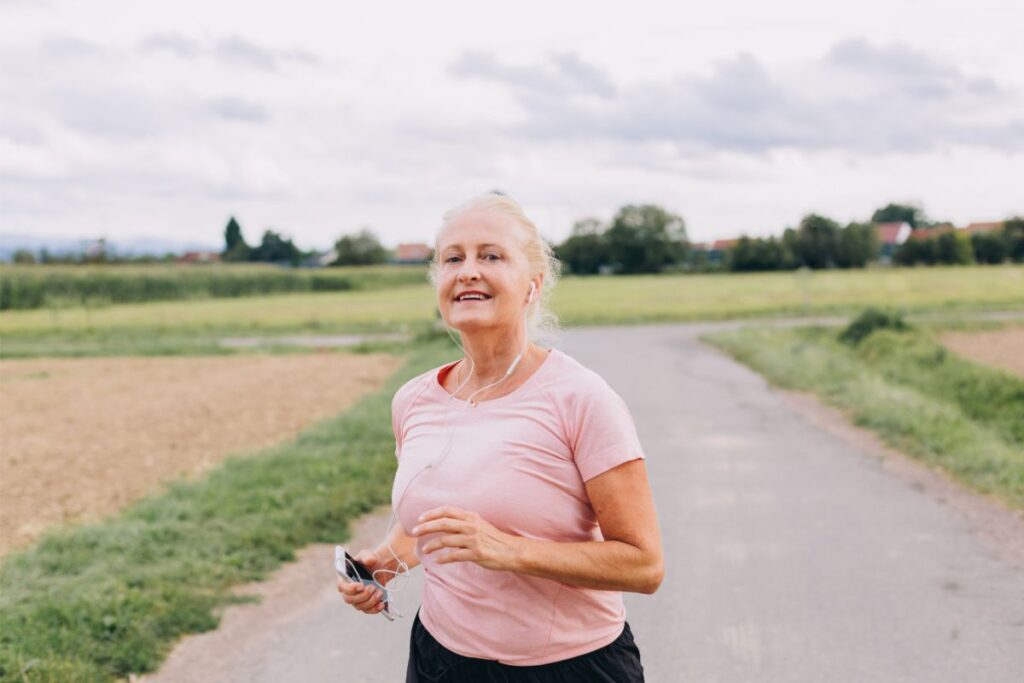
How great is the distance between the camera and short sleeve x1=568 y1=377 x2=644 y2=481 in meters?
1.92

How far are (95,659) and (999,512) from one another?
238 inches

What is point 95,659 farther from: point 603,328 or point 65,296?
point 65,296

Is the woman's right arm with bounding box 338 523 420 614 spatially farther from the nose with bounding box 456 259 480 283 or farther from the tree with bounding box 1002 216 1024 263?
the tree with bounding box 1002 216 1024 263

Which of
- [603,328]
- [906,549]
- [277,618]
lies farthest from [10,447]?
[603,328]

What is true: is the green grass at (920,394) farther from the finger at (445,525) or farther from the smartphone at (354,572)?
the finger at (445,525)

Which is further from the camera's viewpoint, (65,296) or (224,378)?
(65,296)

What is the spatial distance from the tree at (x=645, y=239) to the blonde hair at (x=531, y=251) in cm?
10104

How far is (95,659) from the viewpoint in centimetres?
438

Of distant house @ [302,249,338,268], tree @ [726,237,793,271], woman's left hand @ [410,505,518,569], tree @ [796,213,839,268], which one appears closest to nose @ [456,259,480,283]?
woman's left hand @ [410,505,518,569]

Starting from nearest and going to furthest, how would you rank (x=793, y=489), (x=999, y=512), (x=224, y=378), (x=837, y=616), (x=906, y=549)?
1. (x=837, y=616)
2. (x=906, y=549)
3. (x=999, y=512)
4. (x=793, y=489)
5. (x=224, y=378)

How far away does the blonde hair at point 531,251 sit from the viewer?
7.06 feet

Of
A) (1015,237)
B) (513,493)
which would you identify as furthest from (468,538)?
(1015,237)

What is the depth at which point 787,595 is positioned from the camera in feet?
17.1

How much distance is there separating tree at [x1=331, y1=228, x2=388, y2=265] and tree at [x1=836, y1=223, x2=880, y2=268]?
176 feet
